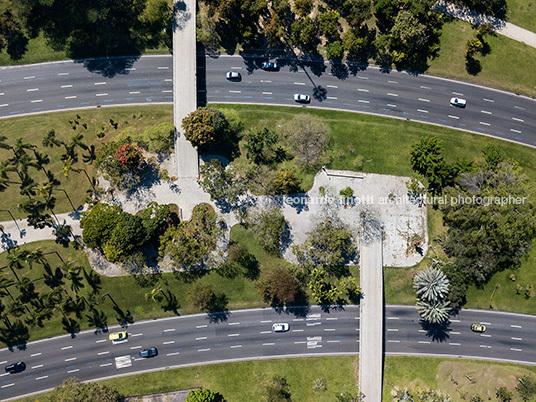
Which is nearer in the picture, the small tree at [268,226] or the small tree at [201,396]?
the small tree at [201,396]

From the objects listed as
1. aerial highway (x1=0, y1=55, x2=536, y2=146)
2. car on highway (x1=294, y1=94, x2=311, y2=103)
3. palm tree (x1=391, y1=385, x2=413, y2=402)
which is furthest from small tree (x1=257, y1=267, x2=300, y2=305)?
aerial highway (x1=0, y1=55, x2=536, y2=146)

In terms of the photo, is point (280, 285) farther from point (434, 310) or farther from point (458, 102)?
point (458, 102)

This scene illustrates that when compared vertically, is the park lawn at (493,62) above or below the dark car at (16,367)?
above

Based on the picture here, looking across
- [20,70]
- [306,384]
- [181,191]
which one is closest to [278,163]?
[181,191]

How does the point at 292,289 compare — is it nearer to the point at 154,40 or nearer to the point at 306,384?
the point at 306,384

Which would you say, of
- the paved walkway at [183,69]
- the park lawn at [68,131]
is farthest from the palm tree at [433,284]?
the park lawn at [68,131]

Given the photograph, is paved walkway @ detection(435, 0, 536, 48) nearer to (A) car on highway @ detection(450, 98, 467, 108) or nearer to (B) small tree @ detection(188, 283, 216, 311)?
(A) car on highway @ detection(450, 98, 467, 108)

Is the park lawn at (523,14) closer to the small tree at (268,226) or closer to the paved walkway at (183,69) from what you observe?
the small tree at (268,226)
